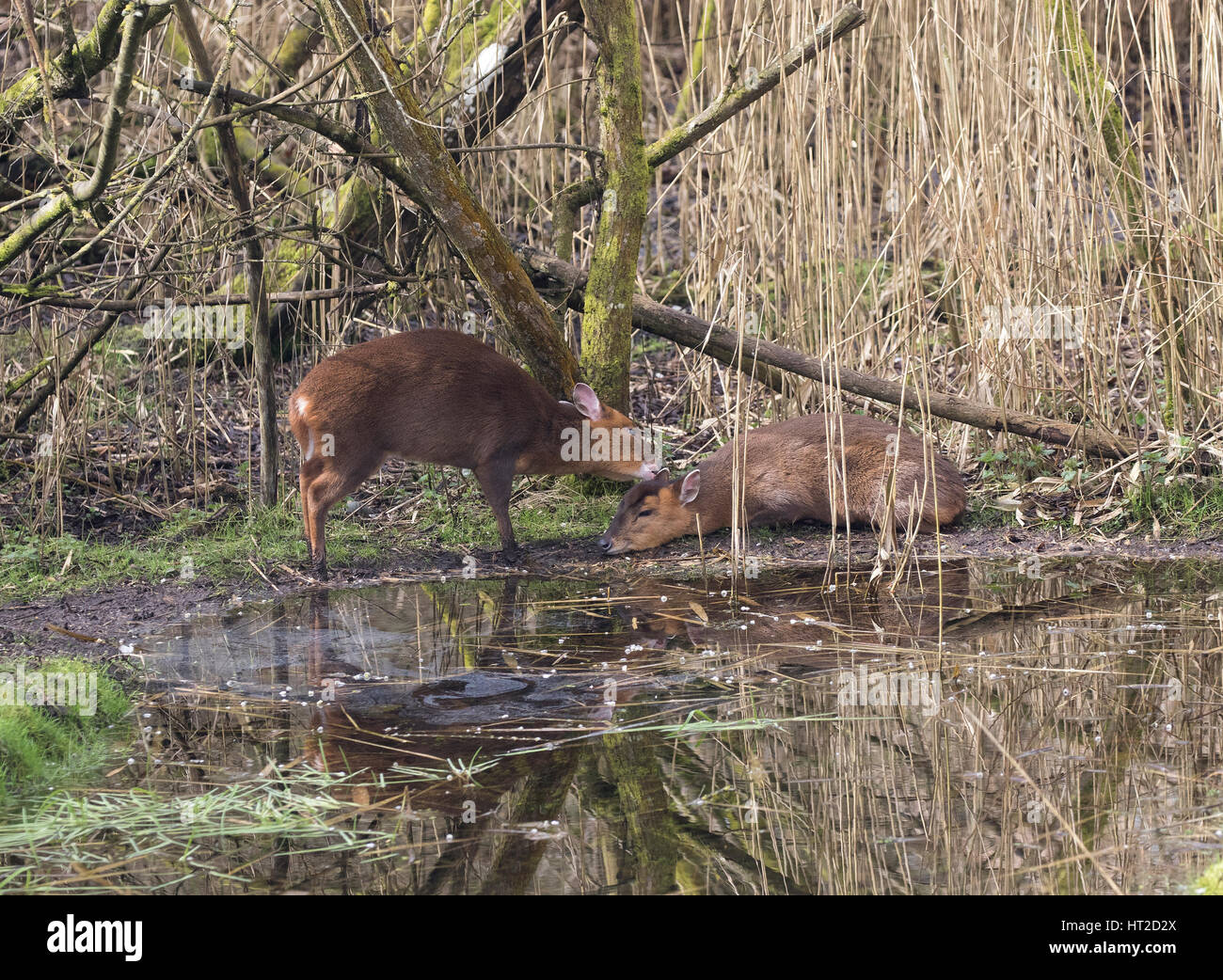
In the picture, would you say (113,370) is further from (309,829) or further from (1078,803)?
(1078,803)

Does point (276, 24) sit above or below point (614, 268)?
above

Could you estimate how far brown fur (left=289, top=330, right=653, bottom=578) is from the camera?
590 centimetres

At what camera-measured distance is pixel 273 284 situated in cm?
718

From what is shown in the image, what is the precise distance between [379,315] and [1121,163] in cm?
449

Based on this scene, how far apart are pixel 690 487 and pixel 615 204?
1.46m

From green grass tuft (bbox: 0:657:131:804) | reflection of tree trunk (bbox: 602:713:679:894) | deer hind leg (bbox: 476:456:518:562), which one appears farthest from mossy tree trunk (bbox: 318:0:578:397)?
reflection of tree trunk (bbox: 602:713:679:894)

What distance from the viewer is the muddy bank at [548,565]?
17.2 ft

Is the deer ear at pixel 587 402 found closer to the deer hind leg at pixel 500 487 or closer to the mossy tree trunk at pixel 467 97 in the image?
the deer hind leg at pixel 500 487

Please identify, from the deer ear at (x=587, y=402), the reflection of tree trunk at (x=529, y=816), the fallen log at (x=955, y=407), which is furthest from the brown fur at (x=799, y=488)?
the reflection of tree trunk at (x=529, y=816)

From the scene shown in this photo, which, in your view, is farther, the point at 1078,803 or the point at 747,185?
the point at 747,185

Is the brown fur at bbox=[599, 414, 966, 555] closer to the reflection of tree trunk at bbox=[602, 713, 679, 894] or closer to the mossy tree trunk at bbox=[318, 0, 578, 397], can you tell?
the mossy tree trunk at bbox=[318, 0, 578, 397]

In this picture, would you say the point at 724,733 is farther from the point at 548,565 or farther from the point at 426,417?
the point at 426,417
